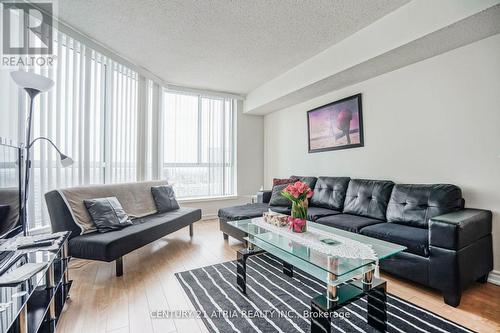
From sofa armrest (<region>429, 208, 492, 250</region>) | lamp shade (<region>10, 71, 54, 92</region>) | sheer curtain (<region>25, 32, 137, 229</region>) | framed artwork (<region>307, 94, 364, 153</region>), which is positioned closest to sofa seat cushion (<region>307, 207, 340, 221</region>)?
framed artwork (<region>307, 94, 364, 153</region>)

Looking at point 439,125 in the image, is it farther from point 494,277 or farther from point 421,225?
point 494,277

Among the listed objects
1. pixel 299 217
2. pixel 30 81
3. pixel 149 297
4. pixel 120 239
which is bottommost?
pixel 149 297

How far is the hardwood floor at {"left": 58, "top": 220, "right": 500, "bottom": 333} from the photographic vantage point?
1567 mm

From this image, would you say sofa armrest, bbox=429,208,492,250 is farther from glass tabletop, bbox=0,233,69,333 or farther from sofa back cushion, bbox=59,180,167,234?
sofa back cushion, bbox=59,180,167,234

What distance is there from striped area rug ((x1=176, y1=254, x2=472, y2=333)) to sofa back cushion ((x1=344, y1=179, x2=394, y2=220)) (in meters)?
1.00

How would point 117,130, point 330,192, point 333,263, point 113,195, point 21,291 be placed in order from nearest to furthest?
point 21,291, point 333,263, point 113,195, point 330,192, point 117,130

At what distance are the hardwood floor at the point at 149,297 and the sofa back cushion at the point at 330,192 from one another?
3.60ft

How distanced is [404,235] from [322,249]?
0.87 meters

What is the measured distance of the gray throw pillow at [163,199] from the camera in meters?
3.37

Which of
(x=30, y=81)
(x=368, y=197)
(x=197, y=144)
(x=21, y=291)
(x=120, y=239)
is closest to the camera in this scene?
(x=21, y=291)

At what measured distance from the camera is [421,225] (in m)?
2.21

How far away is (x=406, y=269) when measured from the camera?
197 centimetres

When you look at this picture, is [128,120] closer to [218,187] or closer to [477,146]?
[218,187]

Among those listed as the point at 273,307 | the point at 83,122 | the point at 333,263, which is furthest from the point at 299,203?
the point at 83,122
